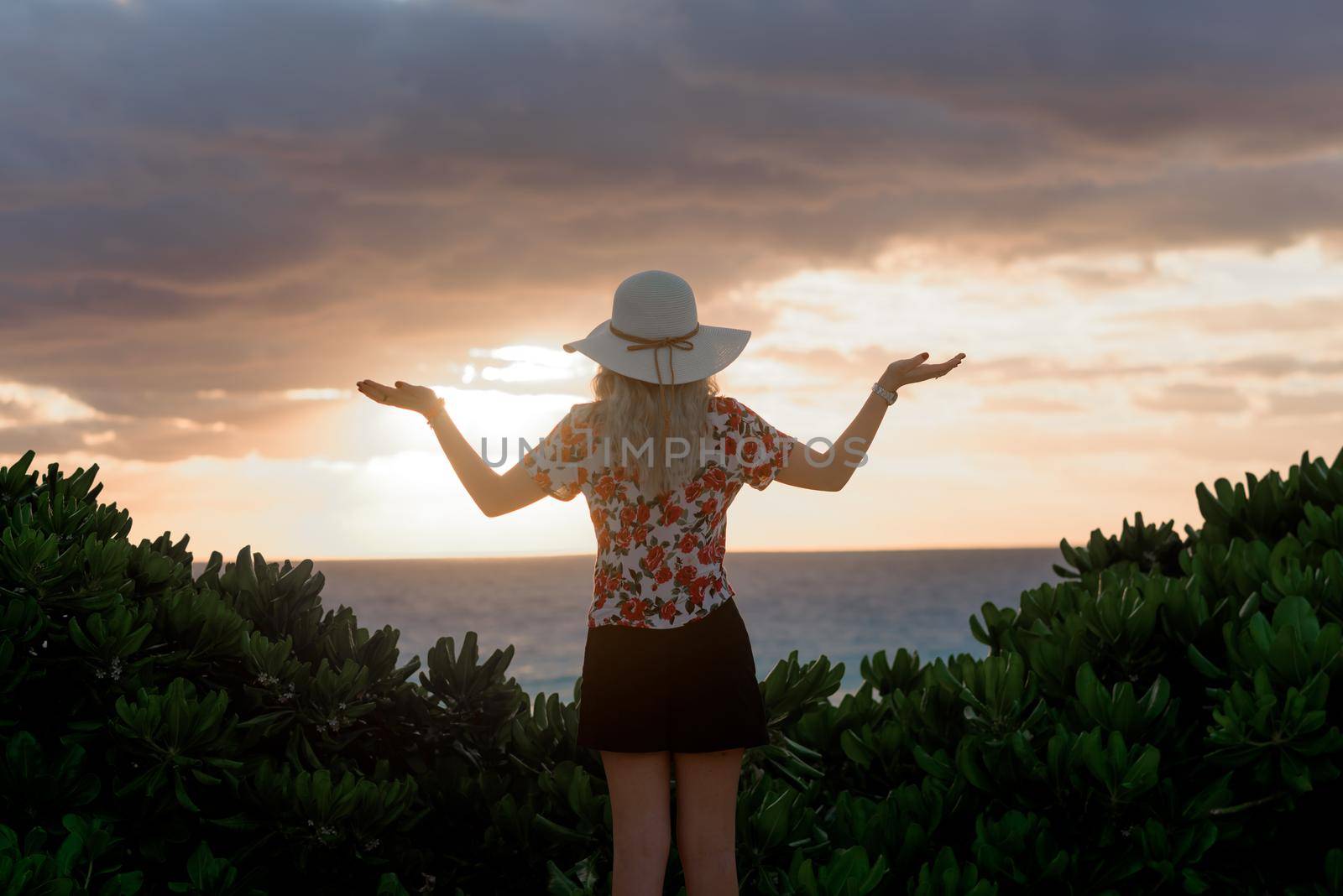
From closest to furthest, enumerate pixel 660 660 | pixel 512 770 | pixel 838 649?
pixel 660 660 → pixel 512 770 → pixel 838 649

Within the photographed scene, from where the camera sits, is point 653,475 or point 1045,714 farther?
point 1045,714

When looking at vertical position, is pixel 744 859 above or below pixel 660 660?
below

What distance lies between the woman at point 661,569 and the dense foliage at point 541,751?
2.80 ft

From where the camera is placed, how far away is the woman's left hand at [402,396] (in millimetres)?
4332

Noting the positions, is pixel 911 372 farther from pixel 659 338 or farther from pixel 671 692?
pixel 671 692

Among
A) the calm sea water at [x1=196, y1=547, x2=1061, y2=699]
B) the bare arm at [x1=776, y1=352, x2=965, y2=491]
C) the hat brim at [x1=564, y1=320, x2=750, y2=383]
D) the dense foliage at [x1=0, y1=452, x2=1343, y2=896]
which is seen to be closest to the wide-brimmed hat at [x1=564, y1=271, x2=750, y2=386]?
the hat brim at [x1=564, y1=320, x2=750, y2=383]

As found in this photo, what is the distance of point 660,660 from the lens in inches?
151

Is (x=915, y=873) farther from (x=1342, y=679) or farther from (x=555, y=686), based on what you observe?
(x=555, y=686)

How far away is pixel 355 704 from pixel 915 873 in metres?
2.77

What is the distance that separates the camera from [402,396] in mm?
4340

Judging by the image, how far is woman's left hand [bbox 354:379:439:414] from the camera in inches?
171

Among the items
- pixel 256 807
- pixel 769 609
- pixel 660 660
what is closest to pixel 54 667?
pixel 256 807

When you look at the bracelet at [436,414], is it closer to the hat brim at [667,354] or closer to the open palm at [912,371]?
the hat brim at [667,354]

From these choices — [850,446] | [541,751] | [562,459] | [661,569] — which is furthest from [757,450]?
[541,751]
